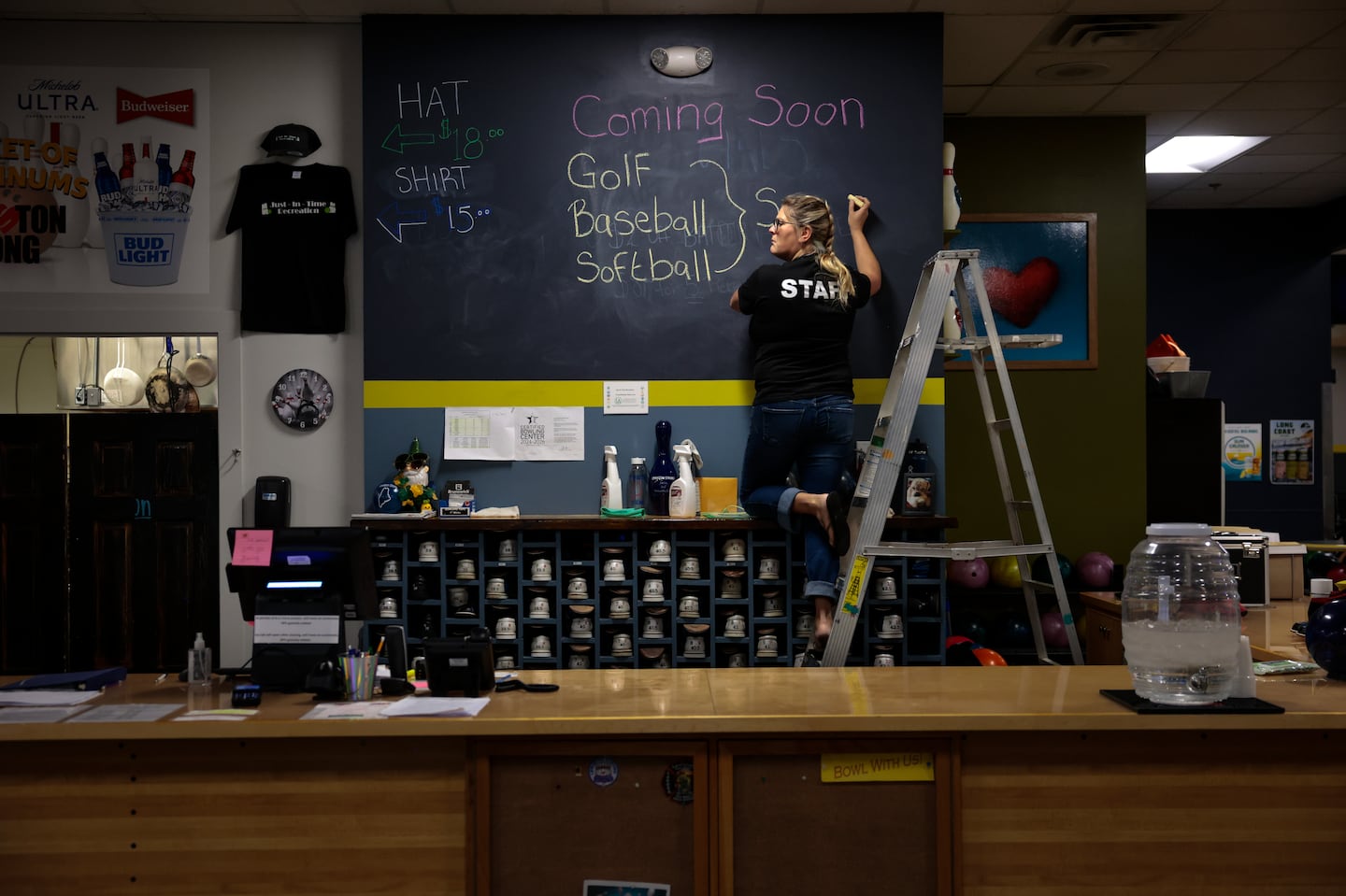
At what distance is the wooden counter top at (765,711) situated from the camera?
2.37 m

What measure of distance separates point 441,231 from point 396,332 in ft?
1.78

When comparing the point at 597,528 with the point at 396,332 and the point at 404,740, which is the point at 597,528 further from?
the point at 404,740

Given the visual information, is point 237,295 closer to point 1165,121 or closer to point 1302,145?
point 1165,121

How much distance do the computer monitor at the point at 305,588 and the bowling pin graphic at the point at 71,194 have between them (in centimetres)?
324

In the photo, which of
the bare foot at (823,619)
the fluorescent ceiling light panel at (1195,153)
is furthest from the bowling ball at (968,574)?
the fluorescent ceiling light panel at (1195,153)

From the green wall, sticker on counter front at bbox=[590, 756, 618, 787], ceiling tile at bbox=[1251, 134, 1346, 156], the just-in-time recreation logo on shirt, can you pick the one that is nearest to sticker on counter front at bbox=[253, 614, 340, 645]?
sticker on counter front at bbox=[590, 756, 618, 787]

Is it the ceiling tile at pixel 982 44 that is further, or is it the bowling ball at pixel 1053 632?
the bowling ball at pixel 1053 632

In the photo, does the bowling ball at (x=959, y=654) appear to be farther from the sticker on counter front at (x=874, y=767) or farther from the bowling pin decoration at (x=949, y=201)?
the sticker on counter front at (x=874, y=767)

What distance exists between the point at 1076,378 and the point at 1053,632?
1.76 metres

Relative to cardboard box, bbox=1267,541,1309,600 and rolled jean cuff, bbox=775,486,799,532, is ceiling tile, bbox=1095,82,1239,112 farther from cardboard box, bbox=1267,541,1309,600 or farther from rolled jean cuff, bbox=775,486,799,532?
rolled jean cuff, bbox=775,486,799,532

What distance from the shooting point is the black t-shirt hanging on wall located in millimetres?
5211


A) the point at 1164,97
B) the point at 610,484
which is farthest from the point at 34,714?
the point at 1164,97

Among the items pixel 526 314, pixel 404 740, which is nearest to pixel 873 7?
pixel 526 314

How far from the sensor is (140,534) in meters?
6.23
